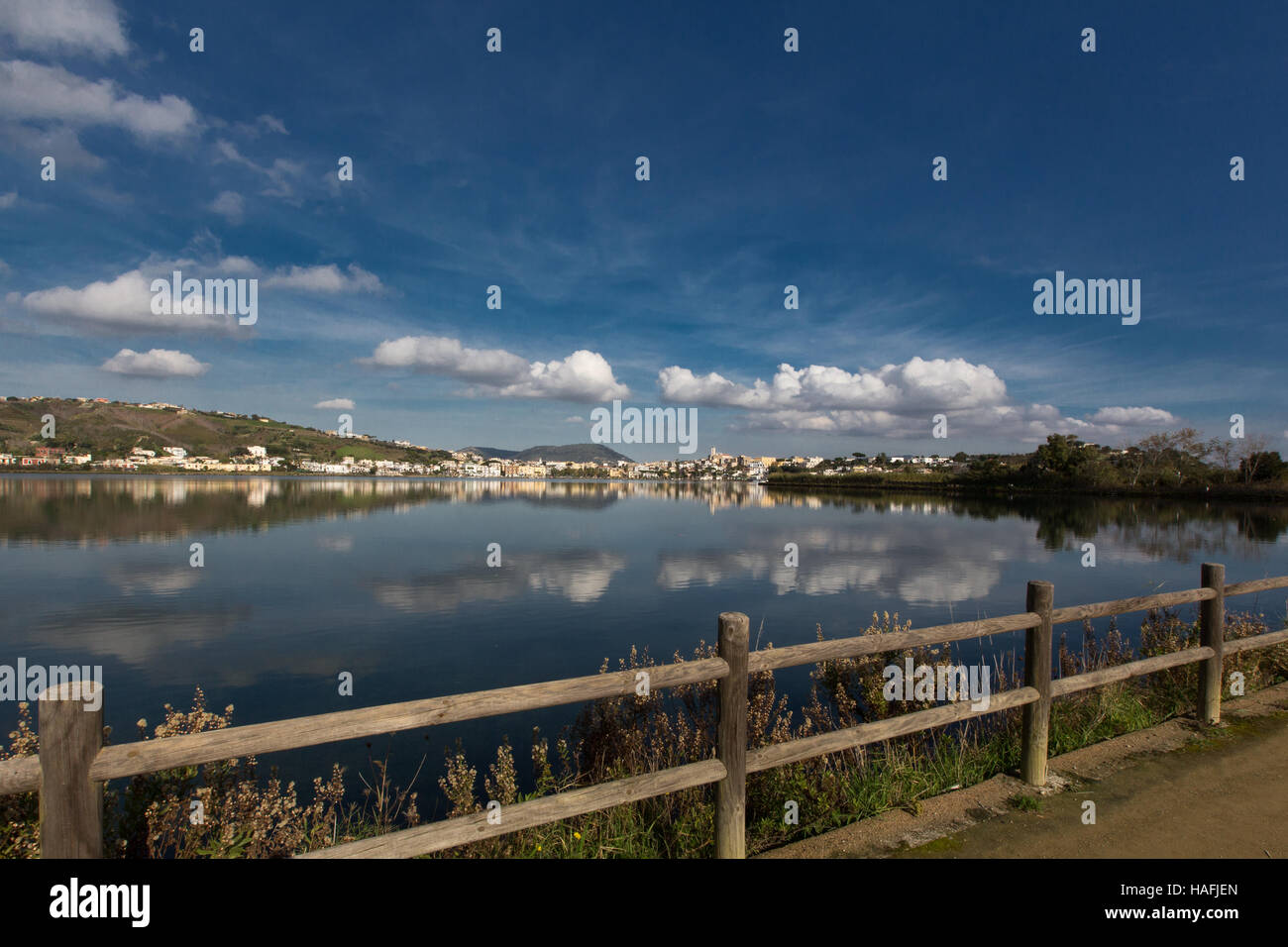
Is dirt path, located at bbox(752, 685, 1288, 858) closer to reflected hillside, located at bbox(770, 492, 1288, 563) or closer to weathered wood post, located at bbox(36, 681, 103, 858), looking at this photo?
weathered wood post, located at bbox(36, 681, 103, 858)

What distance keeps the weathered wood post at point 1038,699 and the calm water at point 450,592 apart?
183 inches

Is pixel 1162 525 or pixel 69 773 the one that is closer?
pixel 69 773

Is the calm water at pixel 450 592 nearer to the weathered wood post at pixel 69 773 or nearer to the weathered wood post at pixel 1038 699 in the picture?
the weathered wood post at pixel 1038 699

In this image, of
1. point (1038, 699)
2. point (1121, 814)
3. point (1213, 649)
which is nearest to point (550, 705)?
point (1038, 699)

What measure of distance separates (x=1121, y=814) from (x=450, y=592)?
1812cm

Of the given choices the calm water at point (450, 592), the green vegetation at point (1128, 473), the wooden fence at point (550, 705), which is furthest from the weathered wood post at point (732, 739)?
the green vegetation at point (1128, 473)

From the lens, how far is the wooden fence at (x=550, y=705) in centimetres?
243

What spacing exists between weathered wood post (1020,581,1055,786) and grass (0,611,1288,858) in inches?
15.9

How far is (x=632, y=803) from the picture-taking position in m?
5.10

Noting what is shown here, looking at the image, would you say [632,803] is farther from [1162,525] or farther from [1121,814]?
[1162,525]

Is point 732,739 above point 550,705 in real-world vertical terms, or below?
below

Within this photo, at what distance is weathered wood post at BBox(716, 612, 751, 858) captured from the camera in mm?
3627

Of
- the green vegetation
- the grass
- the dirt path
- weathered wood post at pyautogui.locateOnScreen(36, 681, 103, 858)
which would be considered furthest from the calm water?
the green vegetation
